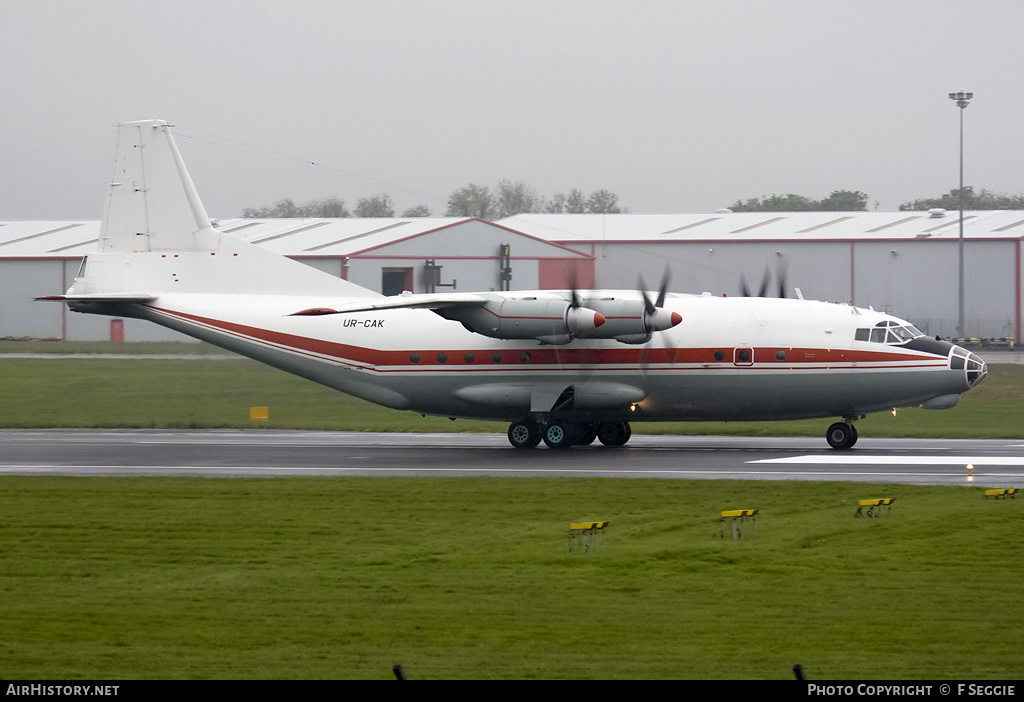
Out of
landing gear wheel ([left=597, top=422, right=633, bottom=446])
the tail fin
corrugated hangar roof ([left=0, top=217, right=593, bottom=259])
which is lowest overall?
landing gear wheel ([left=597, top=422, right=633, bottom=446])

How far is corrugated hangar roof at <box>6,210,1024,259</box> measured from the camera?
7050 centimetres

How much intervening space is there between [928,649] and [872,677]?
1.66 meters

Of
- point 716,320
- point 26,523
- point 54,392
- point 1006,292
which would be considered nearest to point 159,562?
point 26,523

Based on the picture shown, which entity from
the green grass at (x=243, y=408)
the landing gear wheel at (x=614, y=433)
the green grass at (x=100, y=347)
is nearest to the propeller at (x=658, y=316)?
the landing gear wheel at (x=614, y=433)

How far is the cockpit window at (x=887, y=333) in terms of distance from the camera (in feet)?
92.5

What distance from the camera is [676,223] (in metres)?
81.6

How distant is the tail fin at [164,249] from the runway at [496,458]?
4328 millimetres

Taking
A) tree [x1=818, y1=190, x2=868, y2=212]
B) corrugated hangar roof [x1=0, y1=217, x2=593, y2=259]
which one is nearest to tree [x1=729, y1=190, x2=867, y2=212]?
tree [x1=818, y1=190, x2=868, y2=212]

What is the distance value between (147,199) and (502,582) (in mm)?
21113

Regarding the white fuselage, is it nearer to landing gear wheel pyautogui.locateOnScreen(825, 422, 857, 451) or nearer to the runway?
landing gear wheel pyautogui.locateOnScreen(825, 422, 857, 451)

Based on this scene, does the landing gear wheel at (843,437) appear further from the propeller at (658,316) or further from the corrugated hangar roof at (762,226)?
the corrugated hangar roof at (762,226)

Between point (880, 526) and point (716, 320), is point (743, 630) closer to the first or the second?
point (880, 526)

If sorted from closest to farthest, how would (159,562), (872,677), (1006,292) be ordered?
(872,677) → (159,562) → (1006,292)

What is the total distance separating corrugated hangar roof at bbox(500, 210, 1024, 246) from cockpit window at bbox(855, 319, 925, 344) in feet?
148
